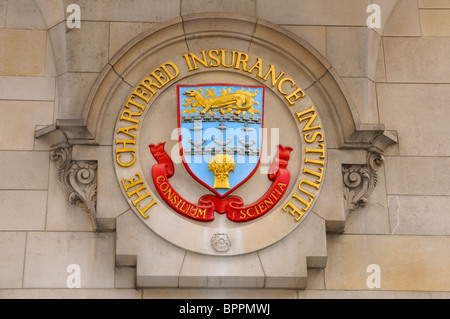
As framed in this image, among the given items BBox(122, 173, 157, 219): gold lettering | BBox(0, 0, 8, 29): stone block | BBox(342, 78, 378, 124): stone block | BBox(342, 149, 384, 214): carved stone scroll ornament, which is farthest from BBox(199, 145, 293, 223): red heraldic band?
BBox(0, 0, 8, 29): stone block

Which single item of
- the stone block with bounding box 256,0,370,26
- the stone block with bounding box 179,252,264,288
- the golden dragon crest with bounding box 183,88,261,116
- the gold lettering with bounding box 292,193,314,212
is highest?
the stone block with bounding box 256,0,370,26

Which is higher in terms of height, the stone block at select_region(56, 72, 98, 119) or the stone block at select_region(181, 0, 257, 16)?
the stone block at select_region(181, 0, 257, 16)

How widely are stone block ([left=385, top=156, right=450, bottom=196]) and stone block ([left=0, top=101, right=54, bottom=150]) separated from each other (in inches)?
195

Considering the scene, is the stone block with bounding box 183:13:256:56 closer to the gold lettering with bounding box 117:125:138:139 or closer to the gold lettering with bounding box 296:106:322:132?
the gold lettering with bounding box 296:106:322:132

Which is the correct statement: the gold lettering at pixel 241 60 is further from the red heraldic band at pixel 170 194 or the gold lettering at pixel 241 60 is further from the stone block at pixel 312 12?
the red heraldic band at pixel 170 194

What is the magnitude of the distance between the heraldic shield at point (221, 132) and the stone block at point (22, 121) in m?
1.97

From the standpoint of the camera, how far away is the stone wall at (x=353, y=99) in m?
11.5

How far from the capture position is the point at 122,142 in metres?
11.8

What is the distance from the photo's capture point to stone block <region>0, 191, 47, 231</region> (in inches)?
458

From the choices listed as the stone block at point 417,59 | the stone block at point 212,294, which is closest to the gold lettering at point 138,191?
the stone block at point 212,294

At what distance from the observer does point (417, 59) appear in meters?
12.8

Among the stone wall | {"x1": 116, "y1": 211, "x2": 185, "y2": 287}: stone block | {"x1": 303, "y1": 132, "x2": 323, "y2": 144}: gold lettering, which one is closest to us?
{"x1": 116, "y1": 211, "x2": 185, "y2": 287}: stone block

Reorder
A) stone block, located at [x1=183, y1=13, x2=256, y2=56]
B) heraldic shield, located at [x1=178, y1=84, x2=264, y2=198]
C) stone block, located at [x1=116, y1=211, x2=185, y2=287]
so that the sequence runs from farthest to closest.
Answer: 1. stone block, located at [x1=183, y1=13, x2=256, y2=56]
2. heraldic shield, located at [x1=178, y1=84, x2=264, y2=198]
3. stone block, located at [x1=116, y1=211, x2=185, y2=287]
